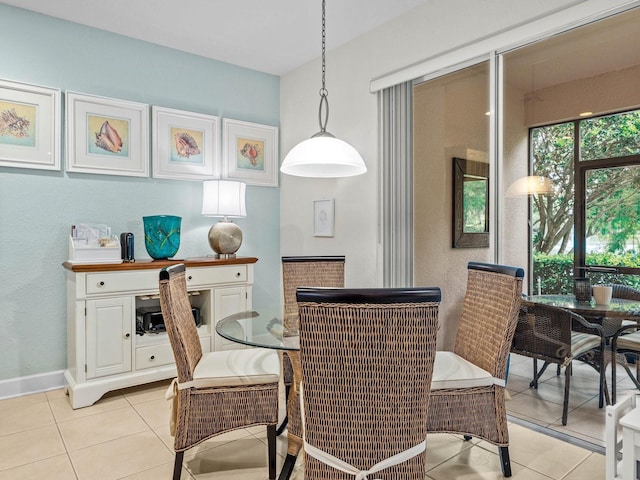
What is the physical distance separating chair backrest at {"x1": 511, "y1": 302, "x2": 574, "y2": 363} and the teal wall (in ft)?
8.89

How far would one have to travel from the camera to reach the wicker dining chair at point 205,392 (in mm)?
1893

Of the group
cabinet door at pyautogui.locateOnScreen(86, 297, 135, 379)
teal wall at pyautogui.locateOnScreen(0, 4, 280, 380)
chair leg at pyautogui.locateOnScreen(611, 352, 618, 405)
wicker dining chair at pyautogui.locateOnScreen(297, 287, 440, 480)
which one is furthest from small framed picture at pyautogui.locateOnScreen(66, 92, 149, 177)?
chair leg at pyautogui.locateOnScreen(611, 352, 618, 405)

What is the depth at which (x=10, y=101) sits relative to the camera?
3.02 m

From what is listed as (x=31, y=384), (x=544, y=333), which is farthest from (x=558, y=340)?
(x=31, y=384)

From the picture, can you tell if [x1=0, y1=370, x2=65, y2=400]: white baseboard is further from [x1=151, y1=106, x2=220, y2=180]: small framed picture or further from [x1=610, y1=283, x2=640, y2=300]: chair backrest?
[x1=610, y1=283, x2=640, y2=300]: chair backrest

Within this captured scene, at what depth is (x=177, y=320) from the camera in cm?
190

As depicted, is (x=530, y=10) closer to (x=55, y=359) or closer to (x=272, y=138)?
(x=272, y=138)

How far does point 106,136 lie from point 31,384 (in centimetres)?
197

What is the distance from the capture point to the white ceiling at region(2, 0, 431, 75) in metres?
3.03

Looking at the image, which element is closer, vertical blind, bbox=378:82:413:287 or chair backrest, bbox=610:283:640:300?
chair backrest, bbox=610:283:640:300

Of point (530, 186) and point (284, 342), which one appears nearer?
point (284, 342)

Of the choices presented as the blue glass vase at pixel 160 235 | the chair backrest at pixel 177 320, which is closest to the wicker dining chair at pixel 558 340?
the chair backrest at pixel 177 320

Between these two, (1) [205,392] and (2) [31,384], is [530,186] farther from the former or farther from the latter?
(2) [31,384]

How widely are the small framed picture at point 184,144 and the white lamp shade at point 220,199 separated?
0.29m
